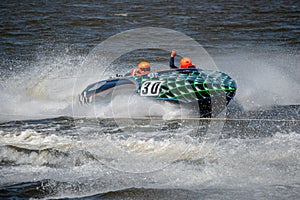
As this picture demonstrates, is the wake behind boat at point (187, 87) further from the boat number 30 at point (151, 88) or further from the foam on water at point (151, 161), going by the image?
the foam on water at point (151, 161)

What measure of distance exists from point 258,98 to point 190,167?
492 cm

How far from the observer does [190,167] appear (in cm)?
718

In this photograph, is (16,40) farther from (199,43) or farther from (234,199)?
(234,199)

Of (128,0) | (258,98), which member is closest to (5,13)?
(128,0)

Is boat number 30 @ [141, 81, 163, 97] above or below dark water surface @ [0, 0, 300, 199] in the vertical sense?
above

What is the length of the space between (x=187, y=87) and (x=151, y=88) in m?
0.77

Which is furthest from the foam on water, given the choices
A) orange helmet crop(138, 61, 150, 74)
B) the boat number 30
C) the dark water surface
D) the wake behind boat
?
orange helmet crop(138, 61, 150, 74)

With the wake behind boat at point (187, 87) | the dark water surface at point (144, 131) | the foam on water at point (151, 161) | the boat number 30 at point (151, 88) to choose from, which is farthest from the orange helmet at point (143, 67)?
the foam on water at point (151, 161)

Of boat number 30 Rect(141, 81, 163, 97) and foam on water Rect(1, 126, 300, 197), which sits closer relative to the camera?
foam on water Rect(1, 126, 300, 197)

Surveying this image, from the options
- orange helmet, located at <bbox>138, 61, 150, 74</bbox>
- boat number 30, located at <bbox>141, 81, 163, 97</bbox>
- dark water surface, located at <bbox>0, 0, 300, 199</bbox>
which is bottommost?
dark water surface, located at <bbox>0, 0, 300, 199</bbox>

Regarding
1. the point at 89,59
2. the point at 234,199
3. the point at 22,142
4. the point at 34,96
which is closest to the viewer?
the point at 234,199

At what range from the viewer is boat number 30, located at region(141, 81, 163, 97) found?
10.1 metres

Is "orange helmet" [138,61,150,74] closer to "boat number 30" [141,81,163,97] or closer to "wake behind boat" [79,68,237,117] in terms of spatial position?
"wake behind boat" [79,68,237,117]

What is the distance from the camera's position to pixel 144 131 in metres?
9.53
